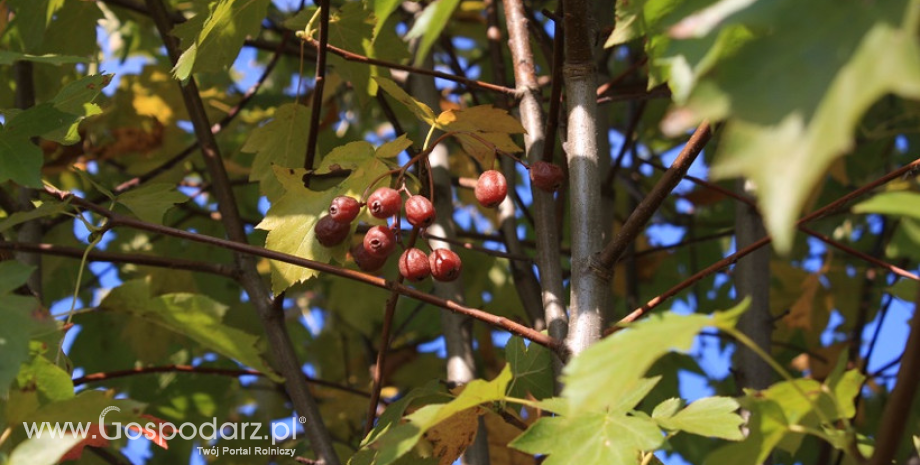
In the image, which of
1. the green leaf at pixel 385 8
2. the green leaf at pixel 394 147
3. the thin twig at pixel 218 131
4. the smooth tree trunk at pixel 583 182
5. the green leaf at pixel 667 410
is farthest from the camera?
the thin twig at pixel 218 131

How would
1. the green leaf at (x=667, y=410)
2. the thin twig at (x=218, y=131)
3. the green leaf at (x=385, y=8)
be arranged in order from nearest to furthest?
the green leaf at (x=385, y=8) → the green leaf at (x=667, y=410) → the thin twig at (x=218, y=131)

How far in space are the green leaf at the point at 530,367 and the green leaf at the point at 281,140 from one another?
0.58 meters

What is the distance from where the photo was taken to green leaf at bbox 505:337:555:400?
142 cm

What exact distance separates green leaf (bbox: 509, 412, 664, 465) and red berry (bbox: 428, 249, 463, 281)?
32cm

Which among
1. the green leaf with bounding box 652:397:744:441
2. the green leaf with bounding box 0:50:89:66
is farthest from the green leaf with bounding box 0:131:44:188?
the green leaf with bounding box 652:397:744:441

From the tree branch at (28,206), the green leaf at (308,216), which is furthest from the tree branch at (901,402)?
the tree branch at (28,206)

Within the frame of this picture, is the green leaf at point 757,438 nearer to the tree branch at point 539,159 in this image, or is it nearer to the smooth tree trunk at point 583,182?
the smooth tree trunk at point 583,182

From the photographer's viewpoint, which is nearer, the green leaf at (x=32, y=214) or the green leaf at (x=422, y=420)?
the green leaf at (x=422, y=420)

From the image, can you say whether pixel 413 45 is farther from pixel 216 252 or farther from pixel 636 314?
pixel 636 314

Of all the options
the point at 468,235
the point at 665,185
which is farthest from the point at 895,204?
the point at 468,235

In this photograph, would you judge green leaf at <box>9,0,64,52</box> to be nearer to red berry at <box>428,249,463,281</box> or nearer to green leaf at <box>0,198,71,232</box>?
green leaf at <box>0,198,71,232</box>

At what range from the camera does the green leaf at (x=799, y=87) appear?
1.92ft

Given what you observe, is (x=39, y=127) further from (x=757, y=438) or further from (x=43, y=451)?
(x=757, y=438)

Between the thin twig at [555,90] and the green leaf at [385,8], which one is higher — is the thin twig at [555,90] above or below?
above
